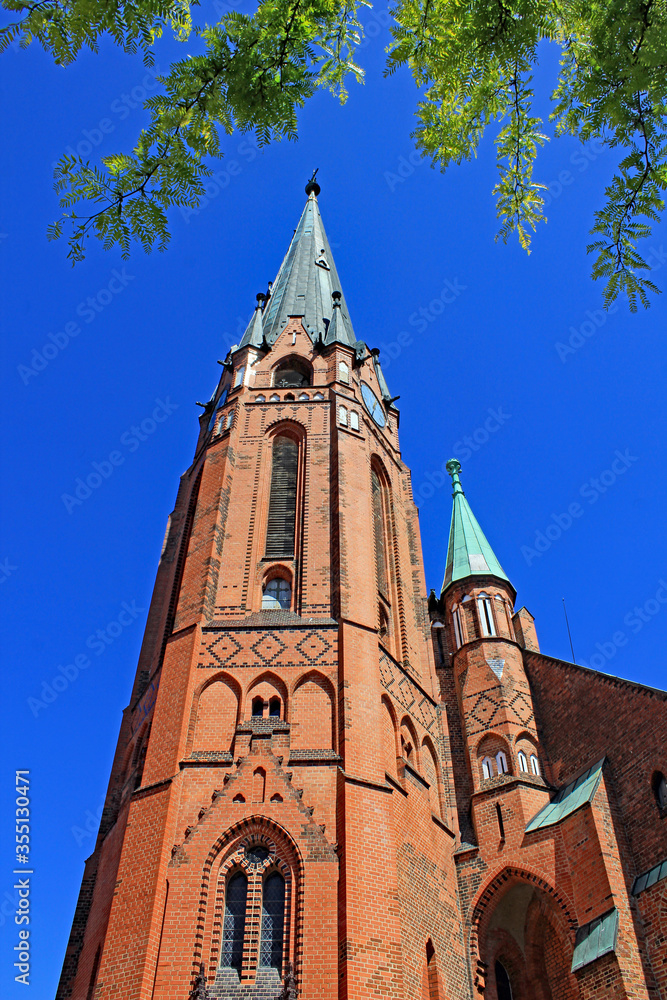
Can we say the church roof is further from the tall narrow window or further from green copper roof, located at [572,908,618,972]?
green copper roof, located at [572,908,618,972]

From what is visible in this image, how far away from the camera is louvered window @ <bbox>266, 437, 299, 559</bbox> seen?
19828mm

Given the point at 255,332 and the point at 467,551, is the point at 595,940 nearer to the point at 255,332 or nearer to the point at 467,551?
the point at 467,551

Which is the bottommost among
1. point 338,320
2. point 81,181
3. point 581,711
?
point 81,181

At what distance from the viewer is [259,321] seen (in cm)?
2791

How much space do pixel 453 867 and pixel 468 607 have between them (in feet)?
30.2

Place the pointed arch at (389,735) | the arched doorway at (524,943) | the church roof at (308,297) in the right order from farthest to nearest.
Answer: the church roof at (308,297)
the arched doorway at (524,943)
the pointed arch at (389,735)

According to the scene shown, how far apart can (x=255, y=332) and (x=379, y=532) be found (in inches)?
345

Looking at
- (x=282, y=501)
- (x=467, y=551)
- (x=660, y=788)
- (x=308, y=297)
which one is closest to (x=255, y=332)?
(x=308, y=297)

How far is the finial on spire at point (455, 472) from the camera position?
105ft

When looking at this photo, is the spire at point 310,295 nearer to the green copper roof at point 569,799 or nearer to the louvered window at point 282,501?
the louvered window at point 282,501

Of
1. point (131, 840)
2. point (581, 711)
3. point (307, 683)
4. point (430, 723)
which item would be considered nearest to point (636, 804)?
point (581, 711)

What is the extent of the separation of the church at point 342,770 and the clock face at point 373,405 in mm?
465

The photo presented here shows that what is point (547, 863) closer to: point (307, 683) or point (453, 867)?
point (453, 867)

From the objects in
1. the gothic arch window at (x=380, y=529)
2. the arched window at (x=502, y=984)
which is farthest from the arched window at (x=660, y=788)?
the gothic arch window at (x=380, y=529)
